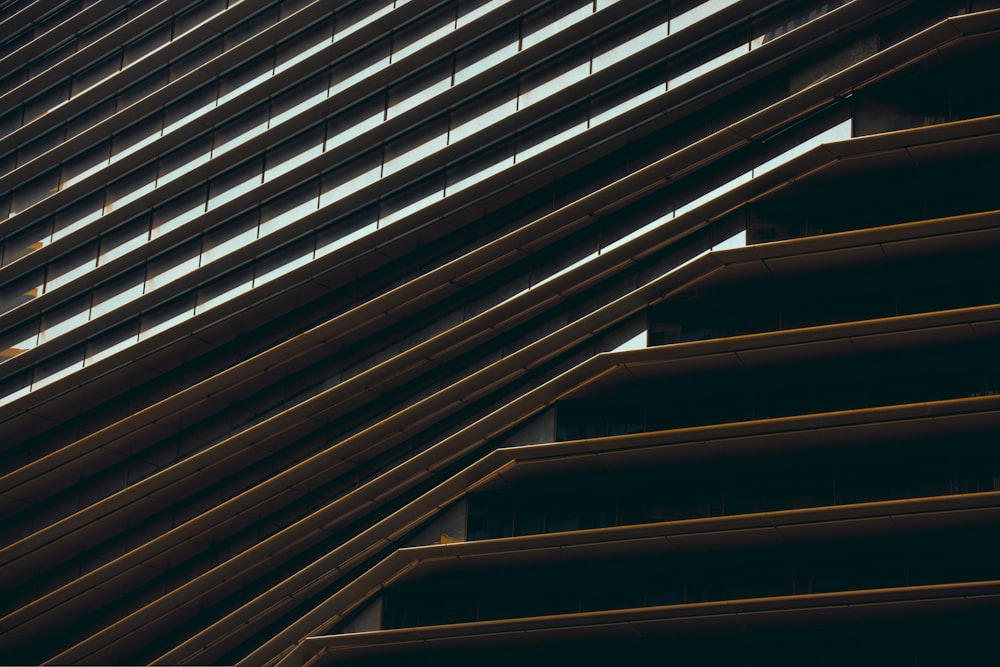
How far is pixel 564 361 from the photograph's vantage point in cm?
4344

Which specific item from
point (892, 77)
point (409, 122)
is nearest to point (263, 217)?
point (409, 122)

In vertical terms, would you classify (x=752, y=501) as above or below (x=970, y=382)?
below

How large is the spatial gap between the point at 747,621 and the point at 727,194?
9.53 metres

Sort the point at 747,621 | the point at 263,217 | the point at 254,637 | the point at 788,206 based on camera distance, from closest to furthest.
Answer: the point at 747,621 → the point at 788,206 → the point at 254,637 → the point at 263,217

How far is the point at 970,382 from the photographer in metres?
40.0

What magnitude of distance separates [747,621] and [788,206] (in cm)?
960

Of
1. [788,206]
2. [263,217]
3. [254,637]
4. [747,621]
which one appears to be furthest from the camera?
[263,217]

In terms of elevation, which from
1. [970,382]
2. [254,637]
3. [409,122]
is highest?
[409,122]

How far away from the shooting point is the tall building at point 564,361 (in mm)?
39594

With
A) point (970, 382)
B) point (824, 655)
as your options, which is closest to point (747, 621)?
point (824, 655)

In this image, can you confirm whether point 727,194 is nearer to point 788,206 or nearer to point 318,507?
point 788,206

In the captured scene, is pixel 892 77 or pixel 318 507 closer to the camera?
pixel 892 77

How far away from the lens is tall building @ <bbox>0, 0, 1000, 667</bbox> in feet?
130

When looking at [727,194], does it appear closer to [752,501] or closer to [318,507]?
[752,501]
